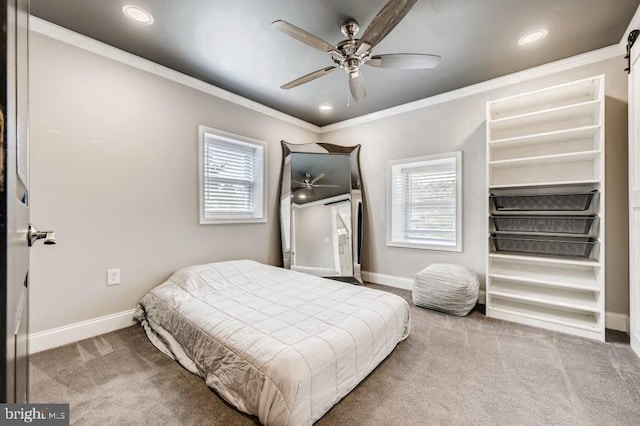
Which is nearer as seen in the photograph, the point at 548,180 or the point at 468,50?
the point at 468,50

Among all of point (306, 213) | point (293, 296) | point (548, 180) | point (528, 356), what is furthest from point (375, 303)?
point (548, 180)

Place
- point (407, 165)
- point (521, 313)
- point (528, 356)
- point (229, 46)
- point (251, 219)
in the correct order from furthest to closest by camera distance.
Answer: point (407, 165) → point (251, 219) → point (521, 313) → point (229, 46) → point (528, 356)

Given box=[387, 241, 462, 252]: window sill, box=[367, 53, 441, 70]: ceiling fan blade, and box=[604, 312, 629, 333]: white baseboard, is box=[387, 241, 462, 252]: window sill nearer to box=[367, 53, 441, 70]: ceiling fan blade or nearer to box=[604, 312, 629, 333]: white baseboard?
box=[604, 312, 629, 333]: white baseboard

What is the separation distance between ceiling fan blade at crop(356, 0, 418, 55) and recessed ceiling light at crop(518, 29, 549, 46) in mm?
1478

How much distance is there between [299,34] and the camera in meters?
1.84

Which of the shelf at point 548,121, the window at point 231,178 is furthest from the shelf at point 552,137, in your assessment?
the window at point 231,178

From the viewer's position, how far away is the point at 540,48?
253 cm

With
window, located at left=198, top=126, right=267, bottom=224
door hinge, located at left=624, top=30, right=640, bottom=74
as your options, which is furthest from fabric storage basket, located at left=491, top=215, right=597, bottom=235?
window, located at left=198, top=126, right=267, bottom=224

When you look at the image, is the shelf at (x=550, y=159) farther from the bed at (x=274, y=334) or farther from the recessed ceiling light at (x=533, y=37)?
the bed at (x=274, y=334)

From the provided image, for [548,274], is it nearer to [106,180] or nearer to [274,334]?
[274,334]

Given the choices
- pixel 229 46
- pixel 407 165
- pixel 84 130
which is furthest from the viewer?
pixel 407 165

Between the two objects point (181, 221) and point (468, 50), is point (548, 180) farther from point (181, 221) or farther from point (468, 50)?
point (181, 221)

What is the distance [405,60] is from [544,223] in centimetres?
226

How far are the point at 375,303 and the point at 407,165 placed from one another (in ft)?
7.83
